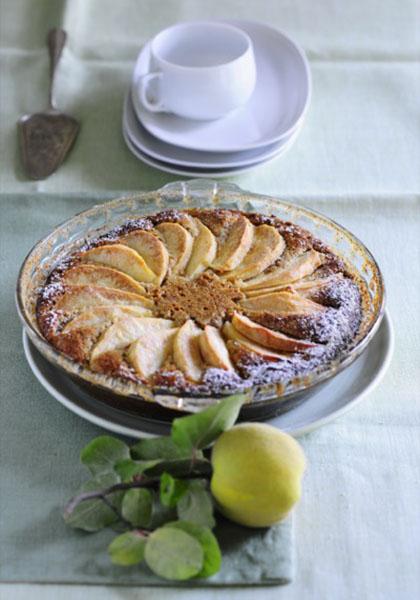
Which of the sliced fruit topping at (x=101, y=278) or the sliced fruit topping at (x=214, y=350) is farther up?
the sliced fruit topping at (x=214, y=350)

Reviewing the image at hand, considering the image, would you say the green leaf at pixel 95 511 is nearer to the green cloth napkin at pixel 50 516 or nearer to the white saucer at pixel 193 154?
the green cloth napkin at pixel 50 516

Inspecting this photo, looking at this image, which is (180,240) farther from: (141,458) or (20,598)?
(20,598)

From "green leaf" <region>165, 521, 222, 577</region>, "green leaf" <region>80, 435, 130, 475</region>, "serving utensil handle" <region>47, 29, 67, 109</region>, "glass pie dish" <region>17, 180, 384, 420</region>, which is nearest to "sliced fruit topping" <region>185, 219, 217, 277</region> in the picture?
"glass pie dish" <region>17, 180, 384, 420</region>

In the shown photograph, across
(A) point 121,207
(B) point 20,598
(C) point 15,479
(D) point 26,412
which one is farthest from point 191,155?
(B) point 20,598

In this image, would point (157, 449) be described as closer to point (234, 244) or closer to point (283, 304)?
point (283, 304)

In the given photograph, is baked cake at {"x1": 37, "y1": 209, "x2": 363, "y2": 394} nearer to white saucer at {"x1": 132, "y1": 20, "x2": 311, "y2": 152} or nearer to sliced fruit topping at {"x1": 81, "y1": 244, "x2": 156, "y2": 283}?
sliced fruit topping at {"x1": 81, "y1": 244, "x2": 156, "y2": 283}

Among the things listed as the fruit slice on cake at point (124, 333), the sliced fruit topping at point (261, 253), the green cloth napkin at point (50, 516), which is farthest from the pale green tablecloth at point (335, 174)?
the sliced fruit topping at point (261, 253)

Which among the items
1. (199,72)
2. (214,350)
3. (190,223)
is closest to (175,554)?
(214,350)
